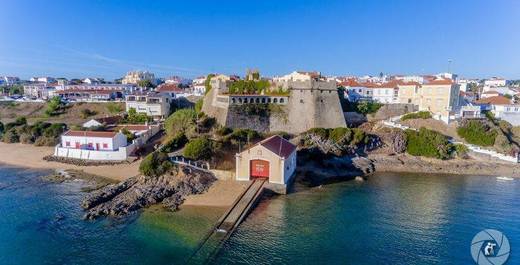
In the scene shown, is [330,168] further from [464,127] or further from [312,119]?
[464,127]

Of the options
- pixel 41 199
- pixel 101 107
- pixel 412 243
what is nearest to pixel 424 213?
pixel 412 243

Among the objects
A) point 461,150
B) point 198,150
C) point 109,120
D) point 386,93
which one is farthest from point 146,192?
point 386,93

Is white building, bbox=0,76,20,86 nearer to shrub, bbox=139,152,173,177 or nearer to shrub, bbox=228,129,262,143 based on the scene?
shrub, bbox=228,129,262,143

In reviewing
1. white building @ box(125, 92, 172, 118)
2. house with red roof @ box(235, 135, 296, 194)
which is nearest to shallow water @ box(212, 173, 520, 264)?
house with red roof @ box(235, 135, 296, 194)

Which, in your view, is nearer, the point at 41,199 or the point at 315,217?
the point at 315,217

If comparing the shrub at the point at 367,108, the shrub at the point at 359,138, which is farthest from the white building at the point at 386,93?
the shrub at the point at 359,138

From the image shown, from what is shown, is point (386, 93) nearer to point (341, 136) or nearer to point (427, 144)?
point (427, 144)
